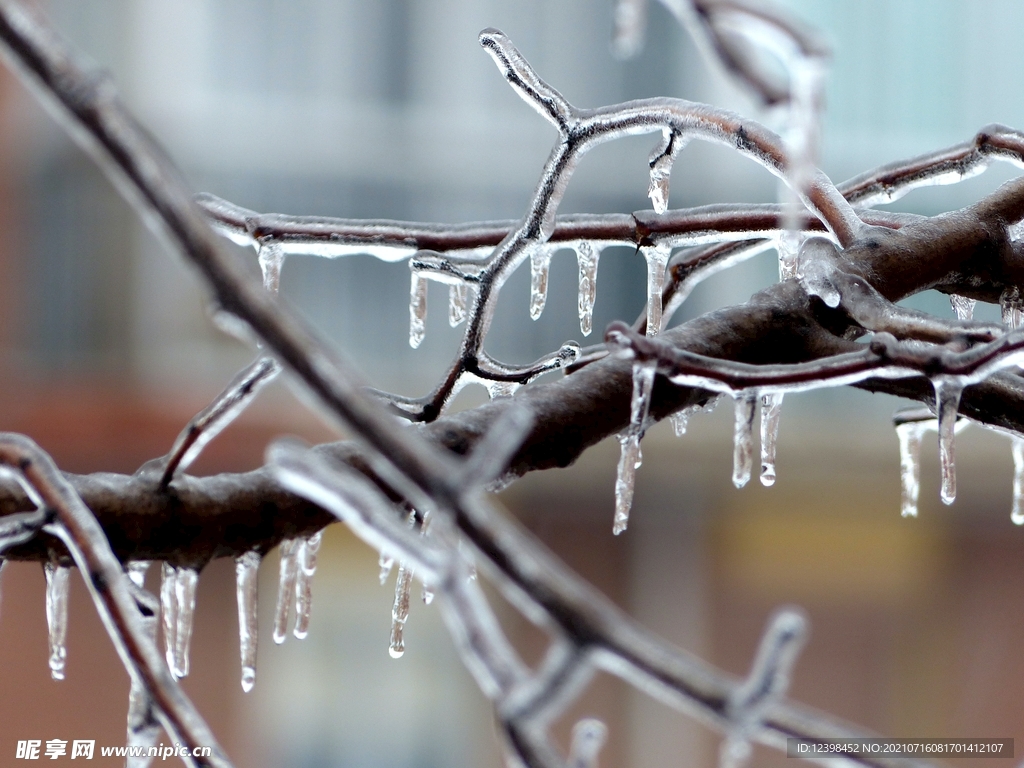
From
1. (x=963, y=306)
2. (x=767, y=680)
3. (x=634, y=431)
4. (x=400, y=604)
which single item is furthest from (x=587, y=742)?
(x=963, y=306)

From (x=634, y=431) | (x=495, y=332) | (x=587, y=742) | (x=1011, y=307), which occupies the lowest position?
(x=587, y=742)

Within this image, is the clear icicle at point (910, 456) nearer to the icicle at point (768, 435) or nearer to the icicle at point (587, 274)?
the icicle at point (768, 435)

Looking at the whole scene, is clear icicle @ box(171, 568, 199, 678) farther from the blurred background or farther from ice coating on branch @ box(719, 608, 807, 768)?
the blurred background

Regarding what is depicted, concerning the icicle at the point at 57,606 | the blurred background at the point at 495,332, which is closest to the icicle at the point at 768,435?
the icicle at the point at 57,606

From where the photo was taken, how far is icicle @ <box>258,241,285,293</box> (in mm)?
749

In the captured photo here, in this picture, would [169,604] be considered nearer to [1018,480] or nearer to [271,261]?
[271,261]

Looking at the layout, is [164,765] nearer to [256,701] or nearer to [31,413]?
[256,701]

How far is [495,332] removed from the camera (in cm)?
319

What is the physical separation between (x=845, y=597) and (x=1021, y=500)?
7.85 feet

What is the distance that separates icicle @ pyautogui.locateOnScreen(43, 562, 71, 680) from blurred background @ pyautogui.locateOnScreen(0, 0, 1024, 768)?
223 cm

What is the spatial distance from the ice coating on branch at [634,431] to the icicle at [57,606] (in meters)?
0.32

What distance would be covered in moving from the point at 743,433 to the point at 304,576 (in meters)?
0.31

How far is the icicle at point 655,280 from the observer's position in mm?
748

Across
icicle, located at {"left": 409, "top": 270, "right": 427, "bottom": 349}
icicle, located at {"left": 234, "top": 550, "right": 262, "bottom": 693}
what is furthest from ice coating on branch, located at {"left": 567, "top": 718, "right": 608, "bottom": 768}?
icicle, located at {"left": 409, "top": 270, "right": 427, "bottom": 349}
